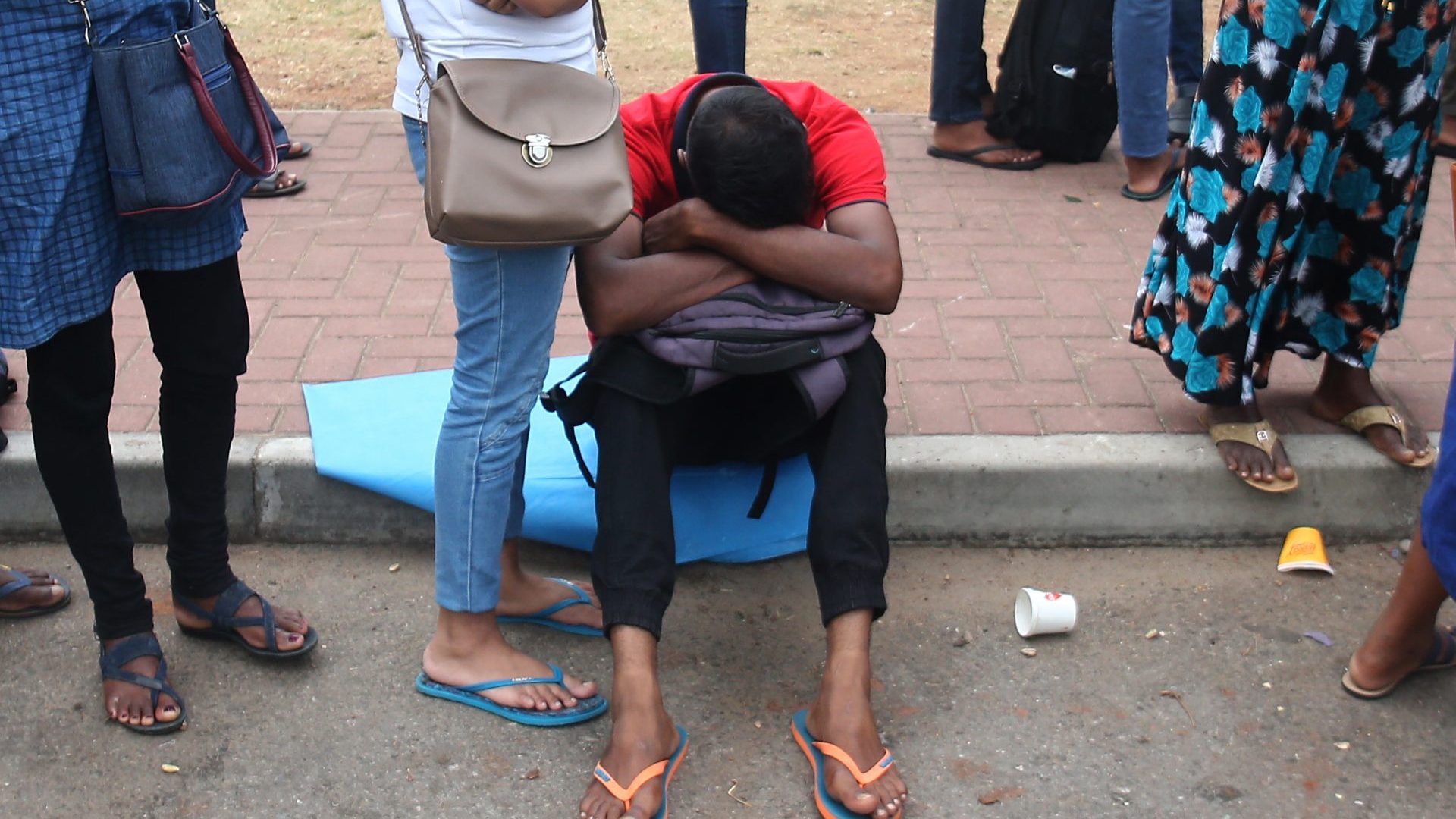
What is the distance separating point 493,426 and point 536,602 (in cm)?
57

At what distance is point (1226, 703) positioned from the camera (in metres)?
2.80

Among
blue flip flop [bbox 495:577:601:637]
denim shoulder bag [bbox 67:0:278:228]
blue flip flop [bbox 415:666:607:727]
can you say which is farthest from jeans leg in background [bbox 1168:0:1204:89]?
denim shoulder bag [bbox 67:0:278:228]

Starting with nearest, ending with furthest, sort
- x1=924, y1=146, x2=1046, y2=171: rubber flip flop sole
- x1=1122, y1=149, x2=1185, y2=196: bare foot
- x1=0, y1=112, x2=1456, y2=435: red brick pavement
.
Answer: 1. x1=0, y1=112, x2=1456, y2=435: red brick pavement
2. x1=1122, y1=149, x2=1185, y2=196: bare foot
3. x1=924, y1=146, x2=1046, y2=171: rubber flip flop sole

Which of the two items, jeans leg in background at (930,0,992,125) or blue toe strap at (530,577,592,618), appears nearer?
blue toe strap at (530,577,592,618)

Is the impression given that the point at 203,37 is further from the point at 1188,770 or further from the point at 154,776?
the point at 1188,770

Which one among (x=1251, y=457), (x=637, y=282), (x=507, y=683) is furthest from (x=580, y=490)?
(x=1251, y=457)

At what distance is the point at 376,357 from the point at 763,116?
157 centimetres

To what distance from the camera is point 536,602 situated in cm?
299

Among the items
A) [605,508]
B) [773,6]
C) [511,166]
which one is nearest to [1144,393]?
[605,508]

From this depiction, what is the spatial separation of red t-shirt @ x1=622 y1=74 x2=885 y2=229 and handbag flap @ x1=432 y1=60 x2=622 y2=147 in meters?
0.51

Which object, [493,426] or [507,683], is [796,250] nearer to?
[493,426]

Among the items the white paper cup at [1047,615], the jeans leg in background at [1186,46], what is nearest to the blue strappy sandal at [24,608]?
the white paper cup at [1047,615]

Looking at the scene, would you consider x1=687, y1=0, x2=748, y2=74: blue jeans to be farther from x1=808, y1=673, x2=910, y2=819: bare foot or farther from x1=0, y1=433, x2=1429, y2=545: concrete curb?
x1=808, y1=673, x2=910, y2=819: bare foot

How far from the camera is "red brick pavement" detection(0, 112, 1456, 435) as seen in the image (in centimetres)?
356
